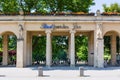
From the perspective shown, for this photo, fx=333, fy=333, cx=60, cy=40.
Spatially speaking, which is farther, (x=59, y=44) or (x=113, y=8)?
(x=59, y=44)

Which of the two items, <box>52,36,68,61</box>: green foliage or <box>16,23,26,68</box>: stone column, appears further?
<box>52,36,68,61</box>: green foliage

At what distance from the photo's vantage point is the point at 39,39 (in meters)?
61.6

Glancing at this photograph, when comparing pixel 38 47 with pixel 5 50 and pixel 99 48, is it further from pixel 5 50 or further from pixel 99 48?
pixel 99 48

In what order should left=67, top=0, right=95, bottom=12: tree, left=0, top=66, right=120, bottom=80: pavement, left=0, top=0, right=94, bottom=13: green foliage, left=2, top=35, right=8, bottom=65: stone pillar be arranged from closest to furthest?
left=0, top=66, right=120, bottom=80: pavement
left=2, top=35, right=8, bottom=65: stone pillar
left=0, top=0, right=94, bottom=13: green foliage
left=67, top=0, right=95, bottom=12: tree

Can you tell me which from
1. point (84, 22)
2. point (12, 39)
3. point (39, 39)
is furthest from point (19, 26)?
point (12, 39)

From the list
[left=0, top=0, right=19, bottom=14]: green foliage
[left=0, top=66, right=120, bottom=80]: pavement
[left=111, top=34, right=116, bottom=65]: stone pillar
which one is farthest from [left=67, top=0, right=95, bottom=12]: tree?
[left=0, top=66, right=120, bottom=80]: pavement

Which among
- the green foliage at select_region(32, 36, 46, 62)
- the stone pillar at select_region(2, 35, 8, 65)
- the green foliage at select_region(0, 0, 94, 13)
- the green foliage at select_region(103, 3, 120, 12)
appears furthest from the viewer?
the green foliage at select_region(103, 3, 120, 12)

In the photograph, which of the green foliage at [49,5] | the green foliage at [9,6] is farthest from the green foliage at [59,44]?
the green foliage at [9,6]

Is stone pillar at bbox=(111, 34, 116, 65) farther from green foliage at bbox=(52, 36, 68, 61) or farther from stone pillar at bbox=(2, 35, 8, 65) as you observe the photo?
stone pillar at bbox=(2, 35, 8, 65)

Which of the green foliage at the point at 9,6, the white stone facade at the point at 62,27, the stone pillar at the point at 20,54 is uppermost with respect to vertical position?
the green foliage at the point at 9,6

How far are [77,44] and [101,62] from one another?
1905 centimetres

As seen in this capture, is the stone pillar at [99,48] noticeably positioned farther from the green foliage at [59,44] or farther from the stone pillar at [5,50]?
the green foliage at [59,44]

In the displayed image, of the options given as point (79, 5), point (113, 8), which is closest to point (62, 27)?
point (79, 5)

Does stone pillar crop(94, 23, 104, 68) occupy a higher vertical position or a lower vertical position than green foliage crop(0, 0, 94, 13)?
lower
